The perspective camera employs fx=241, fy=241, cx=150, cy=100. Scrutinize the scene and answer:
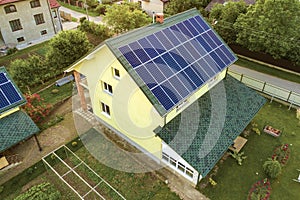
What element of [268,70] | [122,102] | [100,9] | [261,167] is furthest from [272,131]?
[100,9]

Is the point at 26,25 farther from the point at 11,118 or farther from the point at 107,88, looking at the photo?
the point at 107,88

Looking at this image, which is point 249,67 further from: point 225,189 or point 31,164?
point 31,164

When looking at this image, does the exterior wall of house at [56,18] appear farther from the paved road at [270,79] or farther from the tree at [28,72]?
the paved road at [270,79]

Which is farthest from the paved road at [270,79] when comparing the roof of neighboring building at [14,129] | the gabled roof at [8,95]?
the gabled roof at [8,95]

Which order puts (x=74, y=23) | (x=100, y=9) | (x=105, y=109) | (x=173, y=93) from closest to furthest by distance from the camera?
(x=173, y=93), (x=105, y=109), (x=74, y=23), (x=100, y=9)

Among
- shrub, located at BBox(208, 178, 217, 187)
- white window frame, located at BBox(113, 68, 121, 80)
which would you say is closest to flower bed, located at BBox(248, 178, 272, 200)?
shrub, located at BBox(208, 178, 217, 187)

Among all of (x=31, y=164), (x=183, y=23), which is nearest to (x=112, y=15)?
(x=183, y=23)
